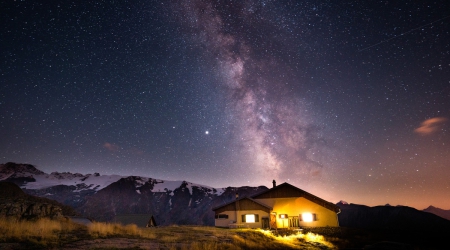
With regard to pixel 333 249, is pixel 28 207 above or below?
above

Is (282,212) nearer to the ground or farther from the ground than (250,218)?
farther from the ground

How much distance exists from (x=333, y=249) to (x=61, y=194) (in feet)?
626

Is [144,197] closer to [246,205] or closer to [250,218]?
[246,205]

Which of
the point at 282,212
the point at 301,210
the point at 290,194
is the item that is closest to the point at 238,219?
the point at 282,212

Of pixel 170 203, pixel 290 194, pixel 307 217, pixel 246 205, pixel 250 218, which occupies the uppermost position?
pixel 290 194

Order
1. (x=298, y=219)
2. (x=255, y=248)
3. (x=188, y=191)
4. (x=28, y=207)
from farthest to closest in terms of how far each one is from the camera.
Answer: (x=188, y=191), (x=298, y=219), (x=28, y=207), (x=255, y=248)

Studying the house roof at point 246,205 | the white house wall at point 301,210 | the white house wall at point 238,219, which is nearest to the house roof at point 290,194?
the white house wall at point 301,210

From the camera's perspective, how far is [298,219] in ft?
A: 120

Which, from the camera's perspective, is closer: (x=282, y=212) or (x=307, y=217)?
(x=307, y=217)

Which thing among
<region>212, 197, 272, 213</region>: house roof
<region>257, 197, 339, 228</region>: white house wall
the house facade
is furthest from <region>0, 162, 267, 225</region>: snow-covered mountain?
<region>212, 197, 272, 213</region>: house roof

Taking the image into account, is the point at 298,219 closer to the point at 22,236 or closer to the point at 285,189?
the point at 285,189

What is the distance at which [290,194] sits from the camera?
3881 cm

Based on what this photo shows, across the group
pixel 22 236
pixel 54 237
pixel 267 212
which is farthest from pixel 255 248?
pixel 267 212

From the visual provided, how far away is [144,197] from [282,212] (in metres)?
134
